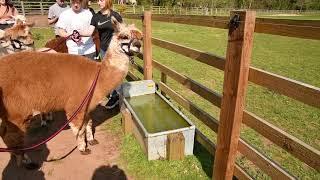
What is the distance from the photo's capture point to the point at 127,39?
3.99m

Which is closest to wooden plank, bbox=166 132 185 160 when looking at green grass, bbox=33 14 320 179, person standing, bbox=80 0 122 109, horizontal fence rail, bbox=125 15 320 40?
green grass, bbox=33 14 320 179

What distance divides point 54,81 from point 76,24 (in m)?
1.64

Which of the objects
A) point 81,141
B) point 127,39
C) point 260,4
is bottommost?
point 81,141

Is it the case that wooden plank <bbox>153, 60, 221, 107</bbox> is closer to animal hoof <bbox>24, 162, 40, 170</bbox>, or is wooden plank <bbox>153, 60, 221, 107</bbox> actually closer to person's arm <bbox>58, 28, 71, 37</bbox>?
person's arm <bbox>58, 28, 71, 37</bbox>

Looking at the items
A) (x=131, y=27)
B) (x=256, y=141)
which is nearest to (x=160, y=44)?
(x=131, y=27)

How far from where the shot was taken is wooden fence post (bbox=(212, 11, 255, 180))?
2.62m

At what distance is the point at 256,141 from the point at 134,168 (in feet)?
7.23

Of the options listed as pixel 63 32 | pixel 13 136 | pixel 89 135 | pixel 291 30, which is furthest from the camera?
pixel 63 32

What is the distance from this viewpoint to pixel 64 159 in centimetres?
439

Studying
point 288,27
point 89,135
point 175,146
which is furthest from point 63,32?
point 288,27

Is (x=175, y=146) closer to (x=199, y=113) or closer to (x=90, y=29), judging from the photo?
(x=199, y=113)

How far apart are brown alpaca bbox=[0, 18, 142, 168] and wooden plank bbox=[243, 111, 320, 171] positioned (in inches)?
75.5

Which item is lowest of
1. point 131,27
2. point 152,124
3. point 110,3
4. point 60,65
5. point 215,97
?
point 152,124

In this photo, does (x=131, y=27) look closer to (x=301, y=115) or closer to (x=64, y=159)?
(x=64, y=159)
